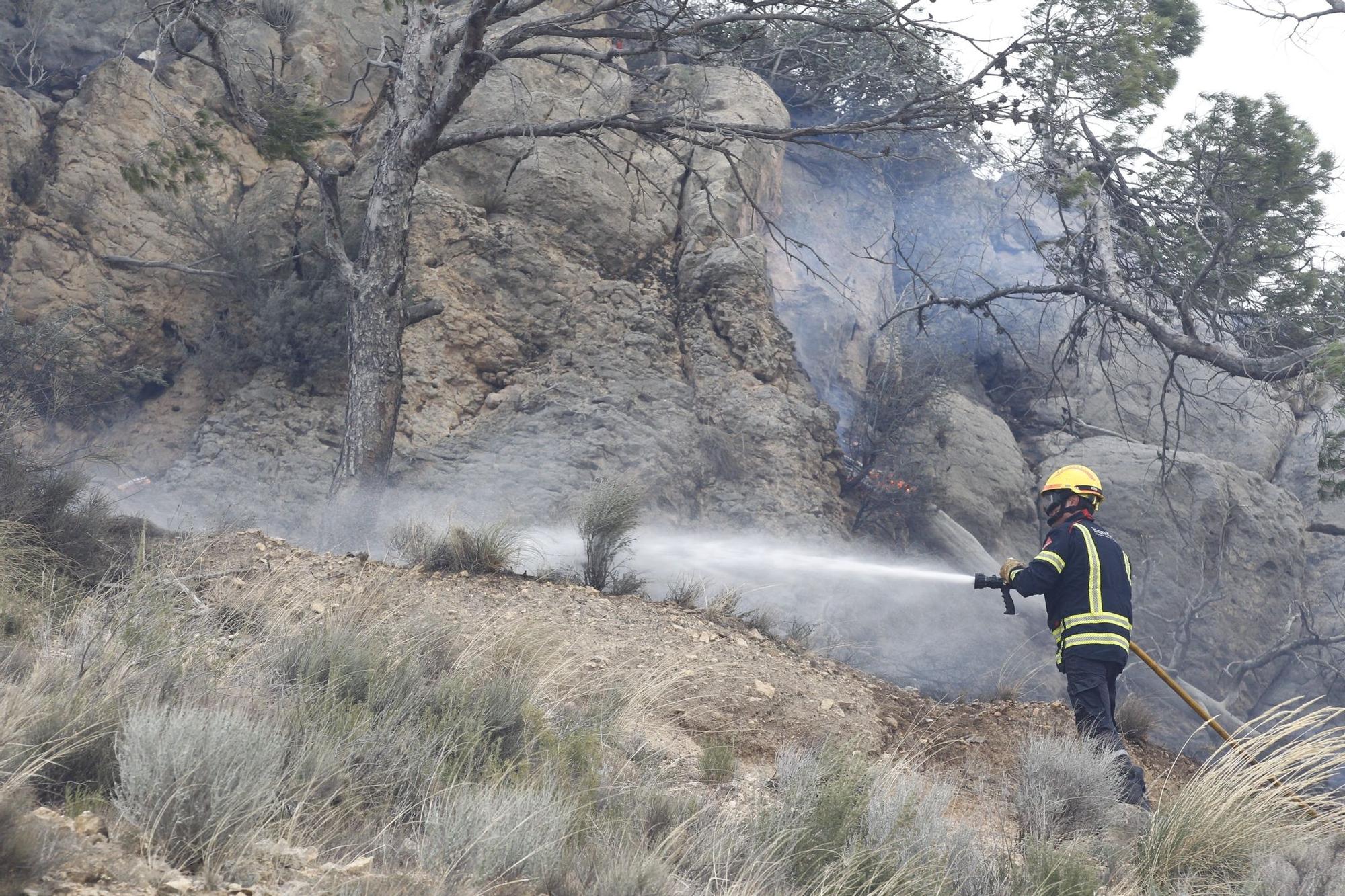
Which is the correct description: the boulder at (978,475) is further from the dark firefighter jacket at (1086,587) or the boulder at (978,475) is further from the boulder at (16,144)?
the boulder at (16,144)

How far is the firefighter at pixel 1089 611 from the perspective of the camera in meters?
5.87

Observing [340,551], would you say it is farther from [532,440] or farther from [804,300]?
[804,300]

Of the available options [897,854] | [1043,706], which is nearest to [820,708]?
[1043,706]

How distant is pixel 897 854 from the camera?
12.7 feet

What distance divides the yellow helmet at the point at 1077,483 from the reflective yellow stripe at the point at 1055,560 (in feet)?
1.37

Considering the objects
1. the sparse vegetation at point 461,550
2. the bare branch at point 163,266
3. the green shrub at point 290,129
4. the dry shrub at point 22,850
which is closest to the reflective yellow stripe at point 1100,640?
the sparse vegetation at point 461,550

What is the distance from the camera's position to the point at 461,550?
811 cm

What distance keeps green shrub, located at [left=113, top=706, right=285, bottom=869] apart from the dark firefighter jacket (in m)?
4.21

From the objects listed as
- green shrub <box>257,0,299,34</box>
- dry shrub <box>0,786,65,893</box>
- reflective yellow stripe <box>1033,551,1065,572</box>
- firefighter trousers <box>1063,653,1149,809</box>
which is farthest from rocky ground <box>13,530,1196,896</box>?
green shrub <box>257,0,299,34</box>

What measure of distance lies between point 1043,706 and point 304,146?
826 cm

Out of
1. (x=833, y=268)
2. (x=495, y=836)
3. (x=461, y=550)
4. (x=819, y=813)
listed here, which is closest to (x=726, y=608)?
(x=461, y=550)

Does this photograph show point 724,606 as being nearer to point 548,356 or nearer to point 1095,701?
point 1095,701

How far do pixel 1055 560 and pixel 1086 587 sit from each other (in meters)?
0.22

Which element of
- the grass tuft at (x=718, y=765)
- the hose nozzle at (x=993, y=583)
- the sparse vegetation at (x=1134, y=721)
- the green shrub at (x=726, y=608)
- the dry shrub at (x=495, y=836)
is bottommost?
the sparse vegetation at (x=1134, y=721)
